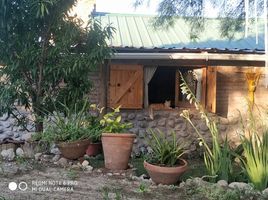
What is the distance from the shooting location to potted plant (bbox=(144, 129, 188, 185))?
4.46 meters

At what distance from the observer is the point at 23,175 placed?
182 inches

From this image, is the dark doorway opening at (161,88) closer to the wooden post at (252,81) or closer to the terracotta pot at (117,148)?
the wooden post at (252,81)

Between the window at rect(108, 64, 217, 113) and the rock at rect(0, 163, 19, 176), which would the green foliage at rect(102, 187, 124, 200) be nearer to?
the rock at rect(0, 163, 19, 176)

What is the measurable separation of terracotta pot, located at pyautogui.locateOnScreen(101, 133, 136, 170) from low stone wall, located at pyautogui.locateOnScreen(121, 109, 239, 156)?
2768 millimetres

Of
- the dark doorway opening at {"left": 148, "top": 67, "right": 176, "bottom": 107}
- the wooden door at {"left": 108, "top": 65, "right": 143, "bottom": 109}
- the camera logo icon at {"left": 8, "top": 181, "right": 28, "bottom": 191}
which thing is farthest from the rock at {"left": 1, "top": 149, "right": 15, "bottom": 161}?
the dark doorway opening at {"left": 148, "top": 67, "right": 176, "bottom": 107}

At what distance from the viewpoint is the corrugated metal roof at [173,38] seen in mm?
8180

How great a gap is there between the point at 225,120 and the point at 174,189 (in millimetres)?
4282

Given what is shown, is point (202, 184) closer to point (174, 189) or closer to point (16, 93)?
point (174, 189)

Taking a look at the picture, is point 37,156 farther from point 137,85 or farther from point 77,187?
point 137,85

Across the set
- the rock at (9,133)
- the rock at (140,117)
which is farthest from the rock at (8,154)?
the rock at (140,117)

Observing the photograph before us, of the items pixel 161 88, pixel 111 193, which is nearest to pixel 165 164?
pixel 111 193

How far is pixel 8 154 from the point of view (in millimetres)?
5617

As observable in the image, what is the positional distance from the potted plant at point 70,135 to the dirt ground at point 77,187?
55cm

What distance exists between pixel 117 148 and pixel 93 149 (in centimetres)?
84
